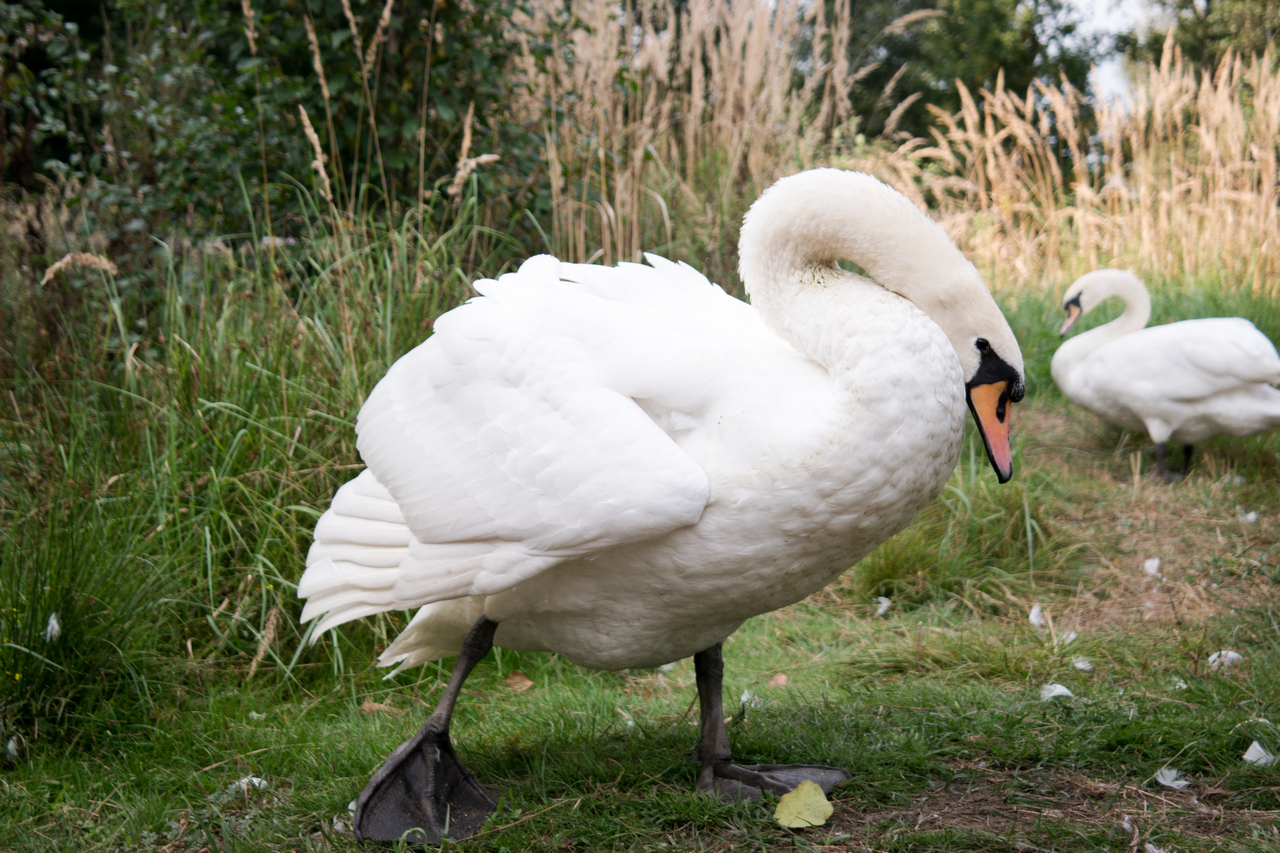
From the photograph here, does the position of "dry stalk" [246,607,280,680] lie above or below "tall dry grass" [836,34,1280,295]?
below

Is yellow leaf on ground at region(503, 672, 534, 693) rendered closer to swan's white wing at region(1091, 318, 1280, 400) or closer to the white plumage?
the white plumage

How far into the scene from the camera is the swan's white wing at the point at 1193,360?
17.0ft

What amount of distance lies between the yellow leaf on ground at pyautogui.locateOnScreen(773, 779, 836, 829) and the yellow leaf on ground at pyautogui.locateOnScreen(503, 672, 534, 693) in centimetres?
137

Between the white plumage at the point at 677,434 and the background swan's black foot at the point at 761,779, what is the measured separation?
1.18ft

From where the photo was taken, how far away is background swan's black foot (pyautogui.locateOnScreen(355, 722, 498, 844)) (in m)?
2.48

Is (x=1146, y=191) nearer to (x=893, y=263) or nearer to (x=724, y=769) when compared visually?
(x=893, y=263)

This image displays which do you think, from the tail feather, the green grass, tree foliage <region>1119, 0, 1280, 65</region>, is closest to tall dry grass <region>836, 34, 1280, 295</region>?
the green grass

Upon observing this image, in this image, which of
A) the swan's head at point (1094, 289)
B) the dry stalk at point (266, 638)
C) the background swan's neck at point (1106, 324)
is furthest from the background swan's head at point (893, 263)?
the swan's head at point (1094, 289)

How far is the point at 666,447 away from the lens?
2111 millimetres

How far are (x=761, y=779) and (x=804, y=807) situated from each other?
196 mm

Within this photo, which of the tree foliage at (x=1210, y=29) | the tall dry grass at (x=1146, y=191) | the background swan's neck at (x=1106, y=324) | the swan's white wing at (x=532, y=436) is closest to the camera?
the swan's white wing at (x=532, y=436)

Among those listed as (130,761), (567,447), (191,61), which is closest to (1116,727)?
(567,447)

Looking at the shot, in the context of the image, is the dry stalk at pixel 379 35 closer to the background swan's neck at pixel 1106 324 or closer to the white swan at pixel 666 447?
the white swan at pixel 666 447

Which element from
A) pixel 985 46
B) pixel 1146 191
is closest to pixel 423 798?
pixel 1146 191
